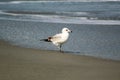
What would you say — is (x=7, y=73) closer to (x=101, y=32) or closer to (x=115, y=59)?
(x=115, y=59)

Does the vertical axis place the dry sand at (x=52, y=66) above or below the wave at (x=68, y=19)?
above

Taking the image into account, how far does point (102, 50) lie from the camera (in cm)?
973

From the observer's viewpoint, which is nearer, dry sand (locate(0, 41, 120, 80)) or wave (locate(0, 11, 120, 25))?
dry sand (locate(0, 41, 120, 80))

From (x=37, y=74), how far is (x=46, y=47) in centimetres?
417

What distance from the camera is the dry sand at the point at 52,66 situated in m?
6.10

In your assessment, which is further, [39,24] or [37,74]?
[39,24]

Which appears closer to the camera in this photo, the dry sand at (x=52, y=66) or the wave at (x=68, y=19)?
the dry sand at (x=52, y=66)

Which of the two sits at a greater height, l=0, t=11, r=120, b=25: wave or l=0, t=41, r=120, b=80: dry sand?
l=0, t=41, r=120, b=80: dry sand

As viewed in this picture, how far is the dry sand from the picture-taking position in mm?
6098

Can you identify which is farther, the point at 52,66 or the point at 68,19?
the point at 68,19

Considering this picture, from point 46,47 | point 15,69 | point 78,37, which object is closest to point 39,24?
point 78,37

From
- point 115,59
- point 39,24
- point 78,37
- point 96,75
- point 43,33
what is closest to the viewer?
point 96,75

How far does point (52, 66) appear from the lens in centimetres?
702

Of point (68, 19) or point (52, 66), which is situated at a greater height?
point (52, 66)
